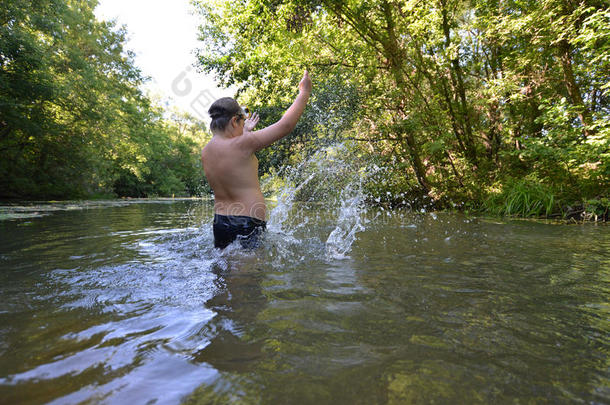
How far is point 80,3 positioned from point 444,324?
3365cm

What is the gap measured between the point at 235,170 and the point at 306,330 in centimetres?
203

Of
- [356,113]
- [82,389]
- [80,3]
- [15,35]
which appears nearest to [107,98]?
[80,3]

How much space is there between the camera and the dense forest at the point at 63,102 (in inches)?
574

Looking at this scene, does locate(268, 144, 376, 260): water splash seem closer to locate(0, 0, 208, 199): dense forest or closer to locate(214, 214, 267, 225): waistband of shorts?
locate(214, 214, 267, 225): waistband of shorts

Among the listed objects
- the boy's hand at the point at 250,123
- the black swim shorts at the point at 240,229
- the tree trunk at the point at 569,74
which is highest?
the tree trunk at the point at 569,74

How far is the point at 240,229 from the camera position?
3.52 meters

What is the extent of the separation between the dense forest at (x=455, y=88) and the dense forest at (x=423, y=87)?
5cm

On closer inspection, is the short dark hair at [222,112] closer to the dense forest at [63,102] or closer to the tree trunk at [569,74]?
the tree trunk at [569,74]

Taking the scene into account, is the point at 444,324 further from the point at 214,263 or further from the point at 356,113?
the point at 356,113

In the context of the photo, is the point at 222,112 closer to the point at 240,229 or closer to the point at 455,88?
the point at 240,229

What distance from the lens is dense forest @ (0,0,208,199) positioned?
47.9 feet

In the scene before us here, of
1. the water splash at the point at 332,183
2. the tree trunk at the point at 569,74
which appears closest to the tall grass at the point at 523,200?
the tree trunk at the point at 569,74

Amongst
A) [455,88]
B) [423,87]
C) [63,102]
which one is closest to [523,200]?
[455,88]

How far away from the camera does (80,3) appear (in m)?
25.3
